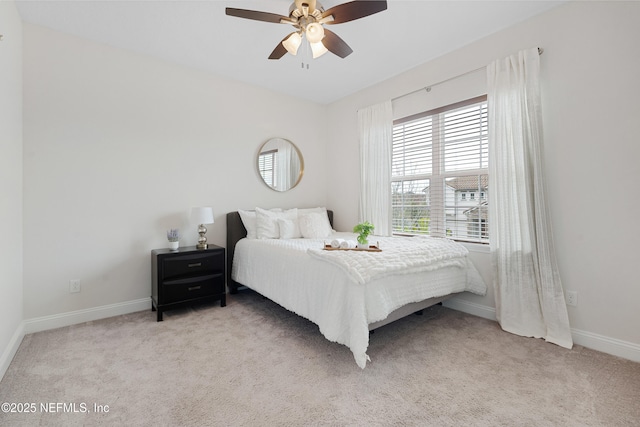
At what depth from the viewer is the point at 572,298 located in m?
2.29

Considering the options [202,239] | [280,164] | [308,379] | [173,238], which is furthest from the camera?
[280,164]

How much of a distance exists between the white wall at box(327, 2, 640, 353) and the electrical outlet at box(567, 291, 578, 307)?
27 millimetres

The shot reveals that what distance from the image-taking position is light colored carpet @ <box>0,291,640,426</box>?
1469 mm

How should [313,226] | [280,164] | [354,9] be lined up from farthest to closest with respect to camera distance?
[280,164] → [313,226] → [354,9]

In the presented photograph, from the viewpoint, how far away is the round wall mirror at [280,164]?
154 inches

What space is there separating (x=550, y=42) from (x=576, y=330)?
7.60 feet

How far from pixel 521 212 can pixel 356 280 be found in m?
1.62

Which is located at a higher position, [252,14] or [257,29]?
[257,29]

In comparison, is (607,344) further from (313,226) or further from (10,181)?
(10,181)

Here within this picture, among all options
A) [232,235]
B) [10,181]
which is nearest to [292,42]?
[232,235]

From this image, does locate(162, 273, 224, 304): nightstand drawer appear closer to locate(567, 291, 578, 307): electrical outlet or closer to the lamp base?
the lamp base

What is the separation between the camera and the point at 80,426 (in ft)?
4.56

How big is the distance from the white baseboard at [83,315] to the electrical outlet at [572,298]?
12.7 feet

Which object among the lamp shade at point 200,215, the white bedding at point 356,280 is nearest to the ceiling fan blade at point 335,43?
the white bedding at point 356,280
